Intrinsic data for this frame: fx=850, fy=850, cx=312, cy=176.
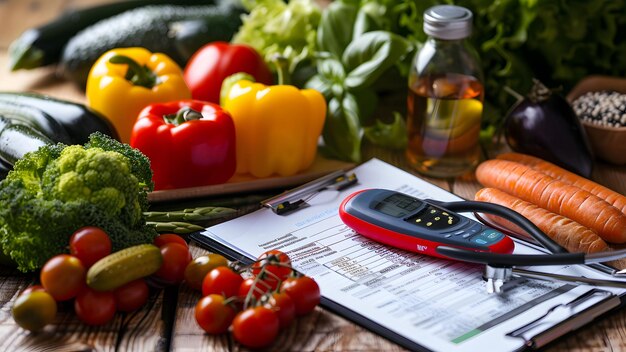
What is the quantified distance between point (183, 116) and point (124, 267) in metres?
0.52

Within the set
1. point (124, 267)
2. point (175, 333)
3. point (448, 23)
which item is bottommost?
point (175, 333)

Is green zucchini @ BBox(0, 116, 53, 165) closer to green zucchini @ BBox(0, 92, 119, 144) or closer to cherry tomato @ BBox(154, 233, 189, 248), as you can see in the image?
green zucchini @ BBox(0, 92, 119, 144)

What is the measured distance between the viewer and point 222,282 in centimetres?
122

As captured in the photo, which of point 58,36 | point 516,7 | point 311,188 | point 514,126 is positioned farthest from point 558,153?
point 58,36

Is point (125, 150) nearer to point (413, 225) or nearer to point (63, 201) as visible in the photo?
point (63, 201)

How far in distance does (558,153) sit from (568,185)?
159 millimetres

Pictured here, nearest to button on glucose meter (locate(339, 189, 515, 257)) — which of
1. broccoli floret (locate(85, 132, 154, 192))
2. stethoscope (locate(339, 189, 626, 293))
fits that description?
stethoscope (locate(339, 189, 626, 293))

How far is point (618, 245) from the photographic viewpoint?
1.49 m

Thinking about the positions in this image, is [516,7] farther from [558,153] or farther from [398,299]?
[398,299]

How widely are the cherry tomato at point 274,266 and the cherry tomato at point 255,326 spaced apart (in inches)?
3.0

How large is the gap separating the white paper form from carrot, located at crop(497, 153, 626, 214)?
0.80ft

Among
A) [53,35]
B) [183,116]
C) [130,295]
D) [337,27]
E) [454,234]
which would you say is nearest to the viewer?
[130,295]

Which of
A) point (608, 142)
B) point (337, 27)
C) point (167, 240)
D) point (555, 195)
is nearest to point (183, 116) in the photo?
point (167, 240)

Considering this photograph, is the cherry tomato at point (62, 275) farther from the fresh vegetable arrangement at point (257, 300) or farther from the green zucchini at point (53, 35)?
the green zucchini at point (53, 35)
